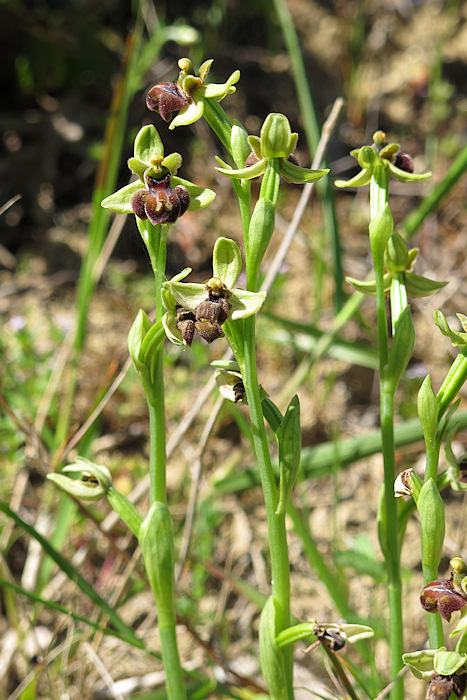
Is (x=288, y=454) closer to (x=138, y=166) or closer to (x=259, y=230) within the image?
(x=259, y=230)

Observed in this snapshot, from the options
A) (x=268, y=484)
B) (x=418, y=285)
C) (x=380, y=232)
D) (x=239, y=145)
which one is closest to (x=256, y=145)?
(x=239, y=145)

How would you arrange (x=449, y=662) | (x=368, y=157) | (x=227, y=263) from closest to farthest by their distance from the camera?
(x=449, y=662) < (x=227, y=263) < (x=368, y=157)

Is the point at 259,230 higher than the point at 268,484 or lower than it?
higher

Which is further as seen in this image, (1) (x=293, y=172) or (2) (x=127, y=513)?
(2) (x=127, y=513)

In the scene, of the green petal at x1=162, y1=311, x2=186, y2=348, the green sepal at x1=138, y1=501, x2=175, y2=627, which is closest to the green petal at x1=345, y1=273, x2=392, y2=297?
the green petal at x1=162, y1=311, x2=186, y2=348

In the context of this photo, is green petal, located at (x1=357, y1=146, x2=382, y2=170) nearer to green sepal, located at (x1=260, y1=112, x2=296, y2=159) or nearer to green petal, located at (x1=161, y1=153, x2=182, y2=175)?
green sepal, located at (x1=260, y1=112, x2=296, y2=159)

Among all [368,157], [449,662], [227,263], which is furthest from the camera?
[368,157]

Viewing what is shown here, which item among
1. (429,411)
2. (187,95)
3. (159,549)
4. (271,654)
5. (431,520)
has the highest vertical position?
(187,95)
